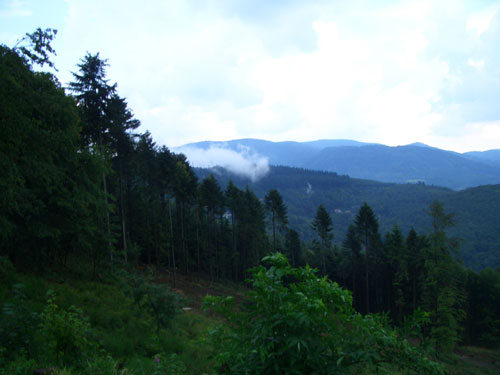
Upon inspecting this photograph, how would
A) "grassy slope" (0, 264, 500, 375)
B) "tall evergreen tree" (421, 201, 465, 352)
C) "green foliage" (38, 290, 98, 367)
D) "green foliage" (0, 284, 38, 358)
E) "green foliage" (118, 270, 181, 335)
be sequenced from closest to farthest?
"green foliage" (38, 290, 98, 367)
"green foliage" (0, 284, 38, 358)
"grassy slope" (0, 264, 500, 375)
"green foliage" (118, 270, 181, 335)
"tall evergreen tree" (421, 201, 465, 352)

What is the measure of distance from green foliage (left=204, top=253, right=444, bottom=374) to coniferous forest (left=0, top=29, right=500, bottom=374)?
1cm

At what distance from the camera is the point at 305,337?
282 centimetres

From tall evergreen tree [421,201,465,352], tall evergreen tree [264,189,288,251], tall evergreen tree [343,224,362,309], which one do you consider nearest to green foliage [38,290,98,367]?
tall evergreen tree [421,201,465,352]

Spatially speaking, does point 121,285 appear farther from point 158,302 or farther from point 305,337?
point 305,337

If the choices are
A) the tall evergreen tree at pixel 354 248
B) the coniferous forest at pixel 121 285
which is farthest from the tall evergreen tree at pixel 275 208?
the coniferous forest at pixel 121 285

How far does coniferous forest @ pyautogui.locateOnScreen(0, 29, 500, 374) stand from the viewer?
2.99 meters

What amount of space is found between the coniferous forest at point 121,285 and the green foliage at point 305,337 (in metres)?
0.01

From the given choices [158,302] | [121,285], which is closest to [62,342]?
[158,302]

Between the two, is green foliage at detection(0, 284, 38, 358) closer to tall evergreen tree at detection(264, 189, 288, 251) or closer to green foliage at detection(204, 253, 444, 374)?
green foliage at detection(204, 253, 444, 374)

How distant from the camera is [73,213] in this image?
41.9 feet

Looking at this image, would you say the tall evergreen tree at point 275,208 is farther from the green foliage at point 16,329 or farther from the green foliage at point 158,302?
the green foliage at point 16,329

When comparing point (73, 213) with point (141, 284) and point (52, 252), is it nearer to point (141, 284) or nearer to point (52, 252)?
point (52, 252)

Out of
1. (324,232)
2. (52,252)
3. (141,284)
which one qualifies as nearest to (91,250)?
(52,252)

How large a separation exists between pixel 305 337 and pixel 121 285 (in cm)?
1038
